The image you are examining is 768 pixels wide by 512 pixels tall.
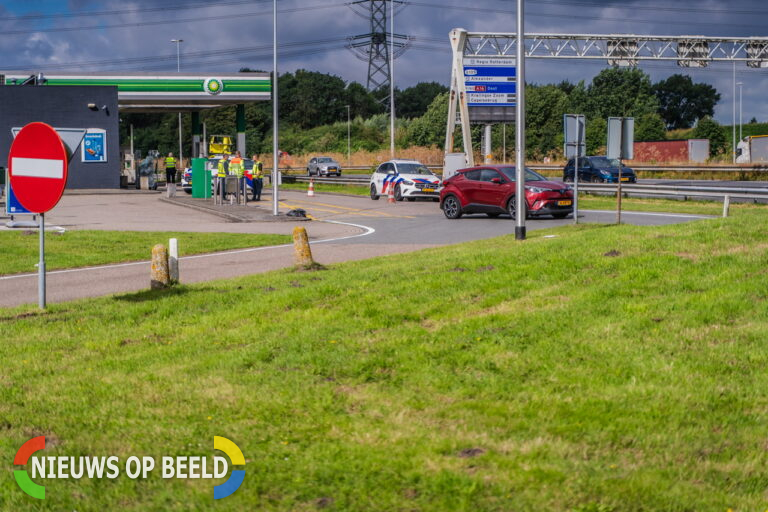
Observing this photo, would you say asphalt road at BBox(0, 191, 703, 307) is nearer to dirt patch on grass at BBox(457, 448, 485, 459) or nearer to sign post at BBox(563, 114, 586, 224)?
sign post at BBox(563, 114, 586, 224)

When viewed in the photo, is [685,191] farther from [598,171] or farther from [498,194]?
[598,171]

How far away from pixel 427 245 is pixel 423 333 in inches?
465

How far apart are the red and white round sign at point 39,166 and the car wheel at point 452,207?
18.9 metres

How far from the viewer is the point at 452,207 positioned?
27625 mm

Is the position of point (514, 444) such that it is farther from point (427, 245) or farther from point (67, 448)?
point (427, 245)

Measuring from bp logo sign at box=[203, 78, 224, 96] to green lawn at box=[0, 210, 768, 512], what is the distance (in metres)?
43.7

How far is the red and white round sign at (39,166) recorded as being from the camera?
9.25 metres

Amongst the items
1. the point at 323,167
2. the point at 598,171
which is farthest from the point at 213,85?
the point at 598,171

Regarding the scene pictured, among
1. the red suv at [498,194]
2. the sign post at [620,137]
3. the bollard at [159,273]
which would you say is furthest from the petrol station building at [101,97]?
the bollard at [159,273]

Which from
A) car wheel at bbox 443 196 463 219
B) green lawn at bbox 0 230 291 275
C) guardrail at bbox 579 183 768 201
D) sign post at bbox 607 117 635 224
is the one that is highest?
sign post at bbox 607 117 635 224

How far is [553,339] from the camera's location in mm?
7102

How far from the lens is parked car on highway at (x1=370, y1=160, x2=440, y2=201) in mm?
36375

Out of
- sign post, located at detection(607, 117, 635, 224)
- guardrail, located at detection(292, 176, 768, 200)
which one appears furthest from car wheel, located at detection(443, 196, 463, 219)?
guardrail, located at detection(292, 176, 768, 200)

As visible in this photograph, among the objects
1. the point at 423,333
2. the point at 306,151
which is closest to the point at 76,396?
the point at 423,333
